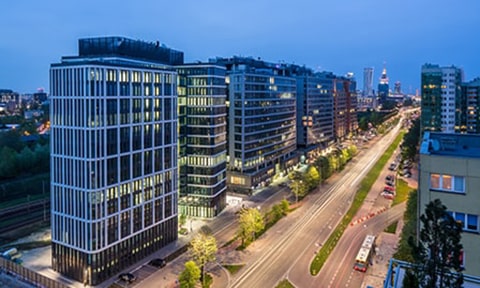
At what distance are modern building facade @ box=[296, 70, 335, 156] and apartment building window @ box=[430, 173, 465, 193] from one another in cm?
12067

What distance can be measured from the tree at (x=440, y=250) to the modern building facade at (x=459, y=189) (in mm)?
5086

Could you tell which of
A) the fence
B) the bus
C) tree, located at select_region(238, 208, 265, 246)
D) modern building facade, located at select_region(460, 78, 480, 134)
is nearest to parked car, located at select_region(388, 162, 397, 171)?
modern building facade, located at select_region(460, 78, 480, 134)

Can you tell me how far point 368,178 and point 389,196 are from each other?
2193cm

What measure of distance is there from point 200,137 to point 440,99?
104 metres

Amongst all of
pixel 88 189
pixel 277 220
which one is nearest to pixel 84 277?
pixel 88 189

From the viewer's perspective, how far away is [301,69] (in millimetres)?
164375

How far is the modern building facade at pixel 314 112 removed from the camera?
151625 millimetres

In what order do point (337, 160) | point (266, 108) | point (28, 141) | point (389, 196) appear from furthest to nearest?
point (28, 141)
point (337, 160)
point (266, 108)
point (389, 196)

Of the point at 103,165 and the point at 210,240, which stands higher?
the point at 103,165

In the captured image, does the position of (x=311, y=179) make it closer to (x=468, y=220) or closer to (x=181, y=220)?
(x=181, y=220)

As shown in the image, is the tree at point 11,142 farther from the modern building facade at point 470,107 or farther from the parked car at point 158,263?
the modern building facade at point 470,107

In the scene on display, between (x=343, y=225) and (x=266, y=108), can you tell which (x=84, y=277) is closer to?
(x=343, y=225)

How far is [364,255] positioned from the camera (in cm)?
5925

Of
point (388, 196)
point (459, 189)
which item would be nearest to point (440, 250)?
point (459, 189)
